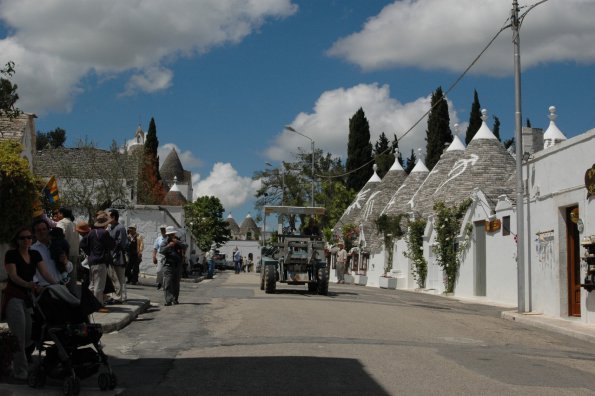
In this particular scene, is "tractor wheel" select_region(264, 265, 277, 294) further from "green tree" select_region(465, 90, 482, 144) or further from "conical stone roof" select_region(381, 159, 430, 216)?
"green tree" select_region(465, 90, 482, 144)

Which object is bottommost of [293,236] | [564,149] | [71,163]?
[293,236]

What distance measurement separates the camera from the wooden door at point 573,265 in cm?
1798

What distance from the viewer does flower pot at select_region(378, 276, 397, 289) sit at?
38312 millimetres

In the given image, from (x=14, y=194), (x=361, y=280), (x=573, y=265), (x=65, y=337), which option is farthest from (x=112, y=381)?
(x=361, y=280)

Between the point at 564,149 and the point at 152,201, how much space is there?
43738 mm

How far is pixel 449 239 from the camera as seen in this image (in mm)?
31031

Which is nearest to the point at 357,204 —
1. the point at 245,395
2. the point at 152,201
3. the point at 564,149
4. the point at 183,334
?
the point at 152,201

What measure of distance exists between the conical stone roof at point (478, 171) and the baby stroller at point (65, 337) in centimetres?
2650

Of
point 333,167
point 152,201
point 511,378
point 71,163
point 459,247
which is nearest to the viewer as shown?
point 511,378

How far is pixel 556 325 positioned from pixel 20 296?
12183mm

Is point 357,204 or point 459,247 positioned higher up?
point 357,204

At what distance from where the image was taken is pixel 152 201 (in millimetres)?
58000

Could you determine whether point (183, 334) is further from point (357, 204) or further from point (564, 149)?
point (357, 204)

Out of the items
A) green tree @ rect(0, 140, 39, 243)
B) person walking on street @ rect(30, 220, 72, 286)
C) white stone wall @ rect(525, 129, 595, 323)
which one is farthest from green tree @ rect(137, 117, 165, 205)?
person walking on street @ rect(30, 220, 72, 286)
